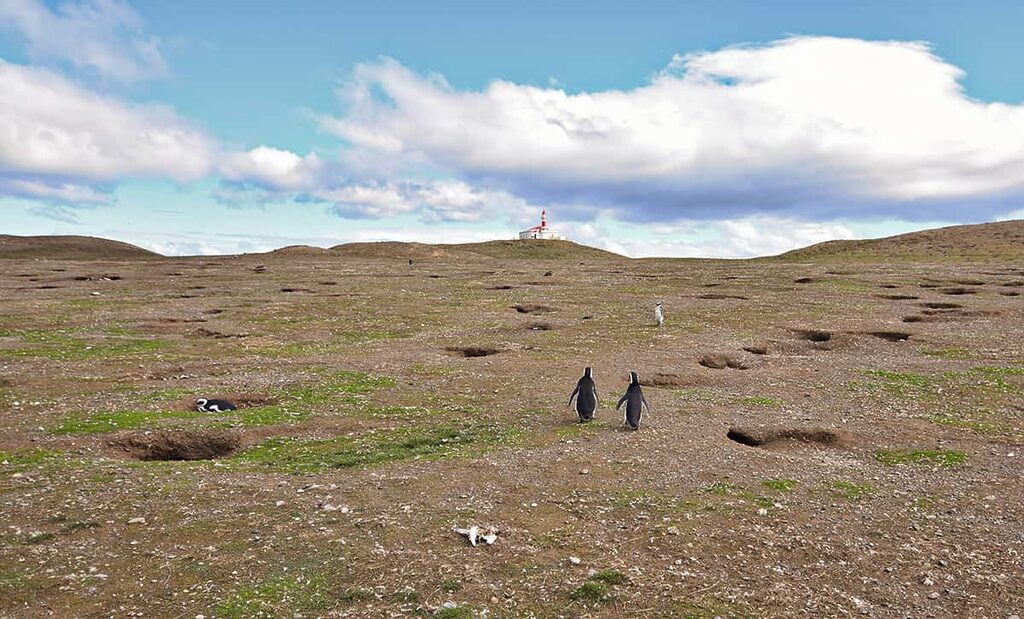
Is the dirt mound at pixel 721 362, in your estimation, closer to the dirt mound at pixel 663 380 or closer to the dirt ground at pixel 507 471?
the dirt ground at pixel 507 471

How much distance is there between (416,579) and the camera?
9414mm

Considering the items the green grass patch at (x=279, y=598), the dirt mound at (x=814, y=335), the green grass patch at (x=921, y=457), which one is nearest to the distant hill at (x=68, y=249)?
the dirt mound at (x=814, y=335)

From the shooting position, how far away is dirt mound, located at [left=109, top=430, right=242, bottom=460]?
1523cm

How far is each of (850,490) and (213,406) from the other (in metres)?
14.9

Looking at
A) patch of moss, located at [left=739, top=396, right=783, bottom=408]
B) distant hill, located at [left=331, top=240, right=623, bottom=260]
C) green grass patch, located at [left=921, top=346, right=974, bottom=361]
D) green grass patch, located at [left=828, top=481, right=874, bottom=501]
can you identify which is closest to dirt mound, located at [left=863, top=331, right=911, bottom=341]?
green grass patch, located at [left=921, top=346, right=974, bottom=361]

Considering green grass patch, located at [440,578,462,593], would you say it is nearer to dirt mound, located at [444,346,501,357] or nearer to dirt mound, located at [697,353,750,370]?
dirt mound, located at [697,353,750,370]

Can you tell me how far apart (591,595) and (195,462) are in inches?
354

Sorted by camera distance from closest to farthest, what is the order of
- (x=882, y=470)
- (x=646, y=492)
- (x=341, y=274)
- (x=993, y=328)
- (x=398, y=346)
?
(x=646, y=492) < (x=882, y=470) < (x=398, y=346) < (x=993, y=328) < (x=341, y=274)

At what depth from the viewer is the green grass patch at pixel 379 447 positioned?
46.4 ft

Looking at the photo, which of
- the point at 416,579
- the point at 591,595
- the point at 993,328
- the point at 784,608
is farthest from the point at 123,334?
the point at 993,328

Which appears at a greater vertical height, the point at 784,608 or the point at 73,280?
the point at 73,280

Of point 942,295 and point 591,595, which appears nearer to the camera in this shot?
point 591,595

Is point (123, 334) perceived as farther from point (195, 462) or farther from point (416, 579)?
point (416, 579)

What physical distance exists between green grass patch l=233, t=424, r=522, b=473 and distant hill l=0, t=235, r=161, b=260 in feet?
255
